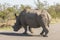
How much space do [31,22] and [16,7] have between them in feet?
70.2

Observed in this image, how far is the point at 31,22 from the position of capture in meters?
18.5

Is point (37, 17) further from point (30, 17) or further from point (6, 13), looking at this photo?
point (6, 13)

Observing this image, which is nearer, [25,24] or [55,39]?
[55,39]

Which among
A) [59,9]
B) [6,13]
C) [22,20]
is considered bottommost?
[59,9]

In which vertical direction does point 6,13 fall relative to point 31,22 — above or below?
below

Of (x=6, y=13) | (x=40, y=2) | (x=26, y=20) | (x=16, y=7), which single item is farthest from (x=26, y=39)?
(x=40, y=2)

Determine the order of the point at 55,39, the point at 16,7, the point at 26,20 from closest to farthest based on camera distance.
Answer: the point at 55,39, the point at 26,20, the point at 16,7

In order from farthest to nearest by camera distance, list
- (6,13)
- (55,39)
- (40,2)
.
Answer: (40,2)
(6,13)
(55,39)

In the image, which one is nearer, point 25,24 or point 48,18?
point 48,18

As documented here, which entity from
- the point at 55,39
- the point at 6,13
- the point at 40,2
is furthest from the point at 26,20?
the point at 40,2

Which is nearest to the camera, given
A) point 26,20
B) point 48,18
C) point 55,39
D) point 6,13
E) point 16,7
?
point 55,39

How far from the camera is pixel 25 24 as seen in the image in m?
19.4

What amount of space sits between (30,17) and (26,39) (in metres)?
2.61

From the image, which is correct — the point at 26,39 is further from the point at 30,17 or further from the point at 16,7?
the point at 16,7
